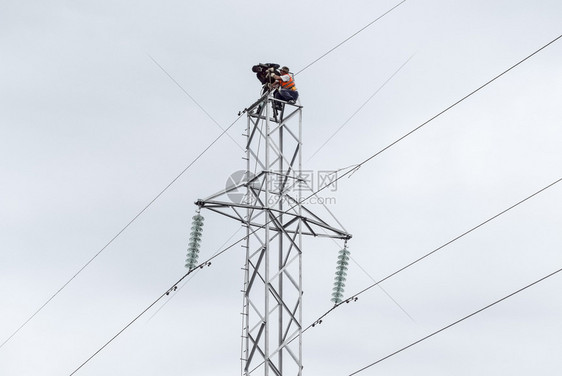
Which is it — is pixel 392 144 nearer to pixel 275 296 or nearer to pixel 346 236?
pixel 346 236

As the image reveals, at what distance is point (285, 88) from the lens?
974 inches

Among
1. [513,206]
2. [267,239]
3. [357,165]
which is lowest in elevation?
[513,206]

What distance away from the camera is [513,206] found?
65.0 feet

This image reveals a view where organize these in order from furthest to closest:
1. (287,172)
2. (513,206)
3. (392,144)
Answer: (287,172), (392,144), (513,206)

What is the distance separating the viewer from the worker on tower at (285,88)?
2464 centimetres

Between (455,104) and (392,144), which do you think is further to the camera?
(392,144)

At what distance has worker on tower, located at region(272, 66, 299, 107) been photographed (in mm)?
24641

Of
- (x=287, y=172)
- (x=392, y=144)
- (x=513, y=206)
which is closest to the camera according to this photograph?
(x=513, y=206)

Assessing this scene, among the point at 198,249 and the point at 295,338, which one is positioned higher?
the point at 198,249

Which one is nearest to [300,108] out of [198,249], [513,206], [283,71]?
[283,71]

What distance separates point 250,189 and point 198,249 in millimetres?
1885

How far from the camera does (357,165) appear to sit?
23391 millimetres

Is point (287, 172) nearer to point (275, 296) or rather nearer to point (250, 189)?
point (250, 189)

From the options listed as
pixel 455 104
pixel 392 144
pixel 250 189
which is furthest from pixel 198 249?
pixel 455 104
